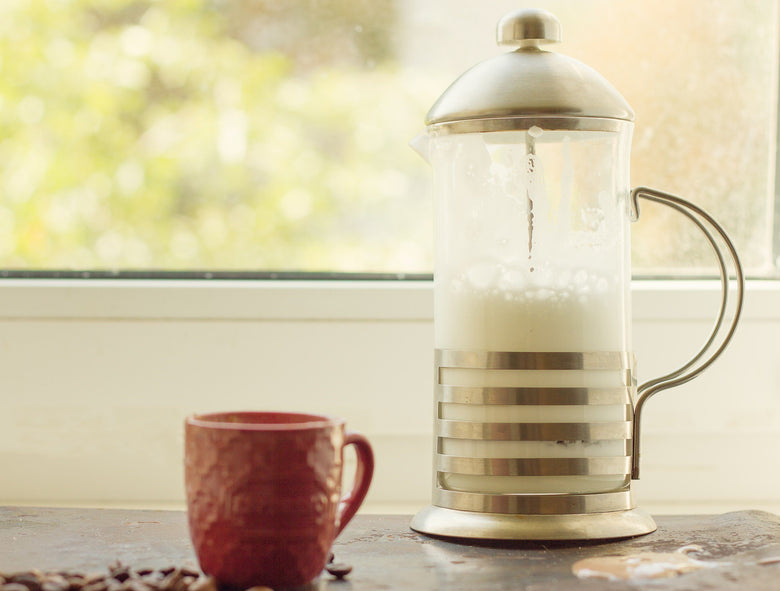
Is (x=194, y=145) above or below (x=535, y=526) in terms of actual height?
above

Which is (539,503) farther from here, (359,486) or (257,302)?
(257,302)

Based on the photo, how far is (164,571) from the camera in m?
0.54

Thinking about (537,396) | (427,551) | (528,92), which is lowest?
(427,551)

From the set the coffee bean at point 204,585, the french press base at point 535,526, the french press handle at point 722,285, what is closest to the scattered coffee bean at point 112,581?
the coffee bean at point 204,585

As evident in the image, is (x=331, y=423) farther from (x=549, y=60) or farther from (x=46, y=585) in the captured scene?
(x=549, y=60)

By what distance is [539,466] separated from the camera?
628 mm

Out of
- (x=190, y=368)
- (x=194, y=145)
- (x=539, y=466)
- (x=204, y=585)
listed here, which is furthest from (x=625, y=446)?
(x=194, y=145)

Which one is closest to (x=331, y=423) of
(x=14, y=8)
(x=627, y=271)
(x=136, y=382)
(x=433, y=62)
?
(x=627, y=271)

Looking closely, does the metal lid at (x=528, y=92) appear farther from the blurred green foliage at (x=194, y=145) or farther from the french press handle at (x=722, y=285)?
the blurred green foliage at (x=194, y=145)

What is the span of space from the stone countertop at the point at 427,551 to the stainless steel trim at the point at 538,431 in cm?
7

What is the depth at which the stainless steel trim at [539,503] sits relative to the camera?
0.63m

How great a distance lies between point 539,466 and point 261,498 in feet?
0.68

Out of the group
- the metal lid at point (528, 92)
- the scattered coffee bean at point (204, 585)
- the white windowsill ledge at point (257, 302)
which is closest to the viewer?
the scattered coffee bean at point (204, 585)

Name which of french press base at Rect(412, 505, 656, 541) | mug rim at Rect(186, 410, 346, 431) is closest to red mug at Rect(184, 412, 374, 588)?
mug rim at Rect(186, 410, 346, 431)
